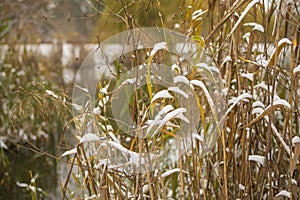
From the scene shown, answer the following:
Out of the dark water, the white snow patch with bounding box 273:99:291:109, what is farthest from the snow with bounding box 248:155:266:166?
the dark water

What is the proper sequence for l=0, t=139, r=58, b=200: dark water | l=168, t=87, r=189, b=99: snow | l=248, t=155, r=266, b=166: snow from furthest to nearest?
l=0, t=139, r=58, b=200: dark water
l=248, t=155, r=266, b=166: snow
l=168, t=87, r=189, b=99: snow

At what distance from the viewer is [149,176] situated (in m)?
1.13

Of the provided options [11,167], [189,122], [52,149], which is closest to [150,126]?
[189,122]

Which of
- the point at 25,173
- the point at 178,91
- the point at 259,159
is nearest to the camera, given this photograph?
the point at 178,91

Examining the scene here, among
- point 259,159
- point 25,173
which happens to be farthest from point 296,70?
point 25,173

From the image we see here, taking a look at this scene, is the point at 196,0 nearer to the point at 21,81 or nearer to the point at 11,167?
the point at 11,167

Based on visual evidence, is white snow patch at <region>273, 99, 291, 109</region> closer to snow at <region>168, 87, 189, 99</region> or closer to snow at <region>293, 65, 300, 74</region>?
snow at <region>293, 65, 300, 74</region>

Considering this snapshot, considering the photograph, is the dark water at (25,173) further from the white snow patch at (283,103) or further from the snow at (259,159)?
the white snow patch at (283,103)

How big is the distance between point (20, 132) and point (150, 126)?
8.67 feet

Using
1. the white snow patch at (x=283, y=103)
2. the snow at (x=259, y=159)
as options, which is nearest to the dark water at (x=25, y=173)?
the snow at (x=259, y=159)

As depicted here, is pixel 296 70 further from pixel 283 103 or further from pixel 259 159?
pixel 259 159

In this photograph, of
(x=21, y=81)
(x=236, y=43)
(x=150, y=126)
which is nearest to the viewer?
(x=150, y=126)

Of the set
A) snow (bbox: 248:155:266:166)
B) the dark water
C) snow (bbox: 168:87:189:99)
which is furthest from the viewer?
the dark water

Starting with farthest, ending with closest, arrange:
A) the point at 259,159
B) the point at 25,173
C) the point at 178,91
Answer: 1. the point at 25,173
2. the point at 259,159
3. the point at 178,91
